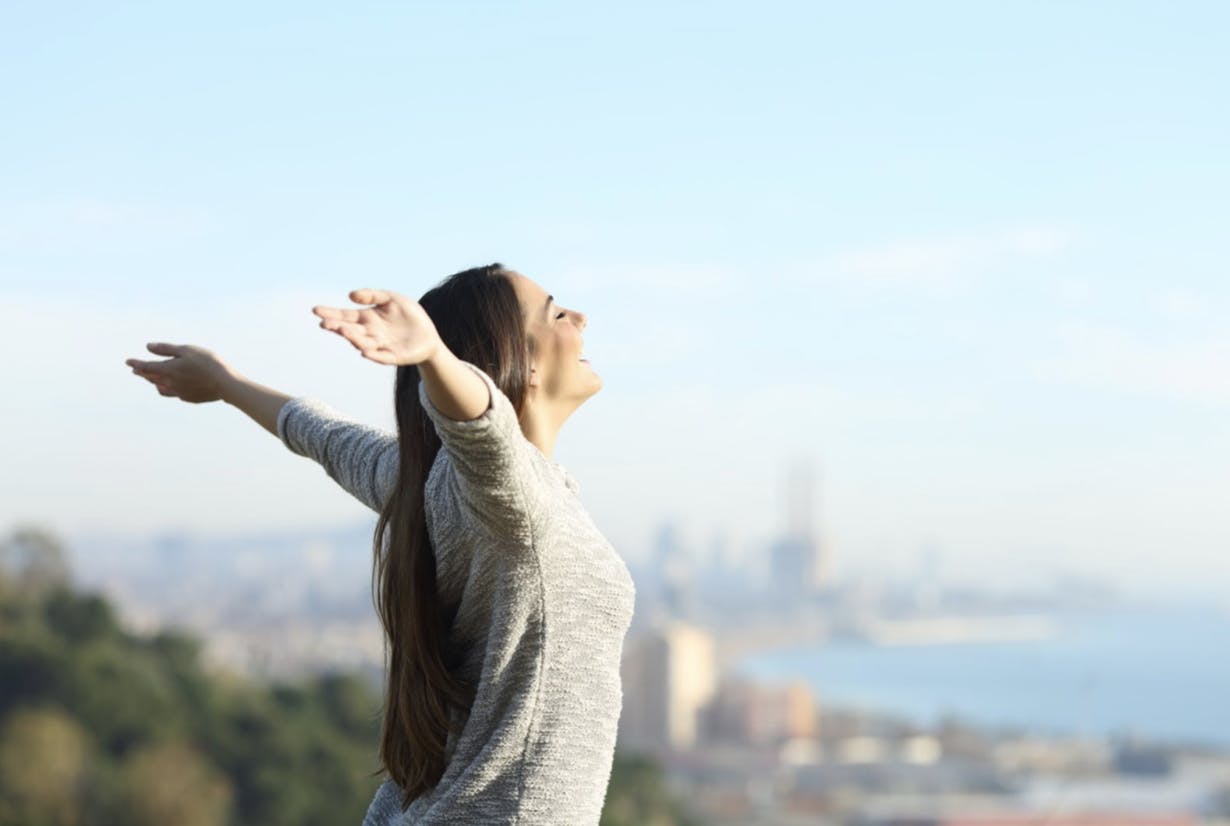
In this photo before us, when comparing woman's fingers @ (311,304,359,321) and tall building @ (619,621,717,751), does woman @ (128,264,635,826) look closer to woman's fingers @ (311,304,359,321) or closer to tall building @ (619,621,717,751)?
woman's fingers @ (311,304,359,321)

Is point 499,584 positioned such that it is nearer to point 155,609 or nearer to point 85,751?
point 85,751

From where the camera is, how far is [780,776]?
34625mm

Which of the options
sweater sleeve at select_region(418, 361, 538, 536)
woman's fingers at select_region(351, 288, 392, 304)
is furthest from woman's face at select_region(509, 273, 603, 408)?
woman's fingers at select_region(351, 288, 392, 304)

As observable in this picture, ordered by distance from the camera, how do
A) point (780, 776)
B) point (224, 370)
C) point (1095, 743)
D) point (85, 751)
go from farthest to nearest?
point (1095, 743), point (780, 776), point (85, 751), point (224, 370)

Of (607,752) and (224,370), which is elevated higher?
(224,370)

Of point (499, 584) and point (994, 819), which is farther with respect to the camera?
point (994, 819)

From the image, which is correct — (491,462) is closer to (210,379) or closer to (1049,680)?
(210,379)

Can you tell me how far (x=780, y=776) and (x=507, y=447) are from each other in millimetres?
34561

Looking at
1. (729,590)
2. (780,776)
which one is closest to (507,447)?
(780,776)

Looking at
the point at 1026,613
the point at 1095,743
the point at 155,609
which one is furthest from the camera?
the point at 1026,613

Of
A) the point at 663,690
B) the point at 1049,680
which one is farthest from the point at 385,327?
the point at 1049,680

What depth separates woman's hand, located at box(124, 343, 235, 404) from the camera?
58.5 inches

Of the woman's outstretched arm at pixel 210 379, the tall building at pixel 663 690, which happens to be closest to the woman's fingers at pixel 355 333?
the woman's outstretched arm at pixel 210 379

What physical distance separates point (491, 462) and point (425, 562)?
5.5 inches
